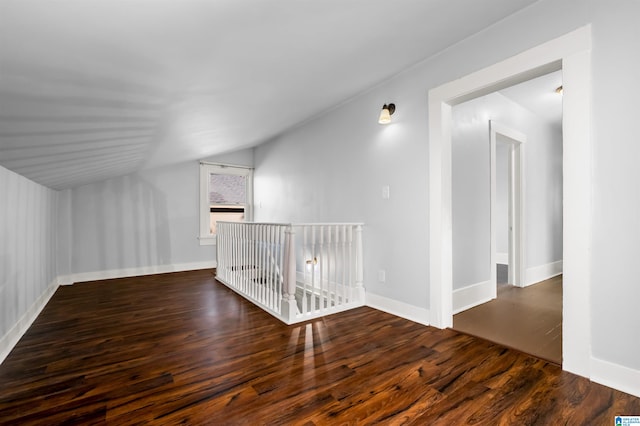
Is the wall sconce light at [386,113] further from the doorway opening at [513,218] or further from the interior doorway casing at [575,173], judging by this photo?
the interior doorway casing at [575,173]

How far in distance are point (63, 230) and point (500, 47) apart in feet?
19.3

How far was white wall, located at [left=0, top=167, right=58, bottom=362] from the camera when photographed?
2.12 m

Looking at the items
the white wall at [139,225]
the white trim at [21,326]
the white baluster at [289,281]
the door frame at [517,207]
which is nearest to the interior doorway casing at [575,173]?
the white baluster at [289,281]

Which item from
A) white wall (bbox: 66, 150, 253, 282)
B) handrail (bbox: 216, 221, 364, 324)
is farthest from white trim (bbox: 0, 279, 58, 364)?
handrail (bbox: 216, 221, 364, 324)

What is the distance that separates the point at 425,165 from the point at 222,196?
4405 mm

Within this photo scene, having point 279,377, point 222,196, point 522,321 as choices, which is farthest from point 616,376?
point 222,196

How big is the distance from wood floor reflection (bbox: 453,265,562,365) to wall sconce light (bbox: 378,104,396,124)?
202 centimetres

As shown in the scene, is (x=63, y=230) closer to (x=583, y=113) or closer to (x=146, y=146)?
(x=146, y=146)

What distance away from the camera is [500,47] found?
6.93ft

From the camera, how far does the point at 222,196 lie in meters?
5.84

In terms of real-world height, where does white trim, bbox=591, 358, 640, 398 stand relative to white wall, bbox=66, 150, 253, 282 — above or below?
below

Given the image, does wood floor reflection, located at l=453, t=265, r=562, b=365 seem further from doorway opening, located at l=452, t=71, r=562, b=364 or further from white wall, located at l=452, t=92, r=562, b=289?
white wall, located at l=452, t=92, r=562, b=289

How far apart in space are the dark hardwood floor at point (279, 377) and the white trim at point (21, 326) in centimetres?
6

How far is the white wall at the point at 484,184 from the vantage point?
299cm
